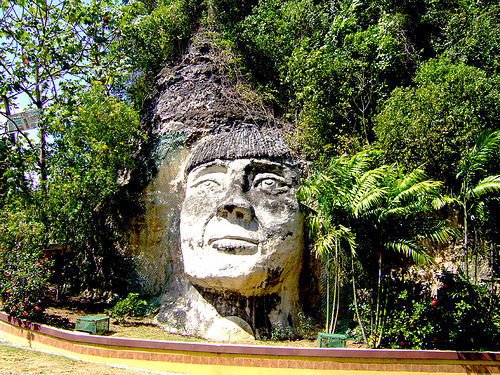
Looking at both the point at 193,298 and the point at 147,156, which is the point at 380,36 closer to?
the point at 147,156

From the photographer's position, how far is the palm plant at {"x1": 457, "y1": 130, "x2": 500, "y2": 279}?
28.4 ft

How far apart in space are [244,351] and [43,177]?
830 centimetres

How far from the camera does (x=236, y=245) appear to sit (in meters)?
9.74

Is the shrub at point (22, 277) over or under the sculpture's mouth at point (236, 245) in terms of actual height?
under

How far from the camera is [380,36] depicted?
1344cm

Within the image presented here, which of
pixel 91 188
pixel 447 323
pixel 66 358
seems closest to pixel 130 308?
pixel 66 358

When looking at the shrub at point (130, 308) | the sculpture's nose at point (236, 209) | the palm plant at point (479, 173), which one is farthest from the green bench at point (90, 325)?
the palm plant at point (479, 173)

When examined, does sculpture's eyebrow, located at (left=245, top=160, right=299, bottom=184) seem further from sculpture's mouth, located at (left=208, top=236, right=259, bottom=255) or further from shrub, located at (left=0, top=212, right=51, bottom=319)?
shrub, located at (left=0, top=212, right=51, bottom=319)

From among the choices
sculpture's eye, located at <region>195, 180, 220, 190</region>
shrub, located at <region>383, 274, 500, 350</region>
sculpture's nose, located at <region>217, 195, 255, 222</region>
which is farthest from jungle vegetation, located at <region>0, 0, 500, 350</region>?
sculpture's eye, located at <region>195, 180, 220, 190</region>

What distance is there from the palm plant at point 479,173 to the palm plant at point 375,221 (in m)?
0.70

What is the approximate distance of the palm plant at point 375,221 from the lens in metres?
8.54

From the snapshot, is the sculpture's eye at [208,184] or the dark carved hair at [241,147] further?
the dark carved hair at [241,147]

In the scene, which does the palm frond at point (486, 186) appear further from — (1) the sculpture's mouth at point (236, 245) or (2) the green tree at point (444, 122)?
(1) the sculpture's mouth at point (236, 245)

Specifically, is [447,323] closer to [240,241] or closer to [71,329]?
[240,241]
